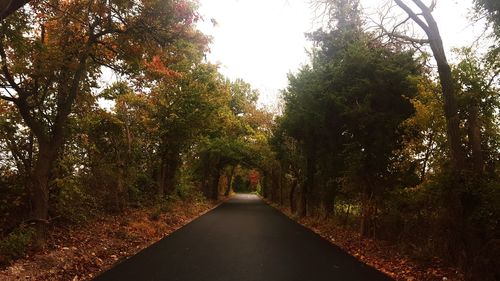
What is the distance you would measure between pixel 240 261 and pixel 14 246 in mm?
4640

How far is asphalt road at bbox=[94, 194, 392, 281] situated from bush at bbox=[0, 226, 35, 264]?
5.66 ft

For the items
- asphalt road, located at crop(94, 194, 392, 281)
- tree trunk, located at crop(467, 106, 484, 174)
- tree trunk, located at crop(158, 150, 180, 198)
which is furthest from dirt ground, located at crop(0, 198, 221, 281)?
tree trunk, located at crop(467, 106, 484, 174)

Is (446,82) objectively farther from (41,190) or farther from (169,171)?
(169,171)

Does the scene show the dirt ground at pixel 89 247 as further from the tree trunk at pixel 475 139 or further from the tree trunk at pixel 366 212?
the tree trunk at pixel 475 139

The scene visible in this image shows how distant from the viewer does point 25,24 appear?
876 centimetres

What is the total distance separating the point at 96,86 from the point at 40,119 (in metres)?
1.82

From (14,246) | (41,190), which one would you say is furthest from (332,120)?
(14,246)

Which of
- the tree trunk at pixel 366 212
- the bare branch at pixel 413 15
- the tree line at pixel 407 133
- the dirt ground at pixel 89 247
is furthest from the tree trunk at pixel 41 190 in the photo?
the tree trunk at pixel 366 212

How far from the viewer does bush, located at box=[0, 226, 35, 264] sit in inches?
312

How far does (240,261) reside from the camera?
9.95 metres

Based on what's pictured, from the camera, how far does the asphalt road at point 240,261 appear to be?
8.26 meters

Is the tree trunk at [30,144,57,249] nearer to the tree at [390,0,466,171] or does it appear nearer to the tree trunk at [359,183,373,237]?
the tree at [390,0,466,171]

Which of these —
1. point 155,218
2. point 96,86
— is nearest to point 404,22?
point 96,86

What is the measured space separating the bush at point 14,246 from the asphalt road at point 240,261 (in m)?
1.72
